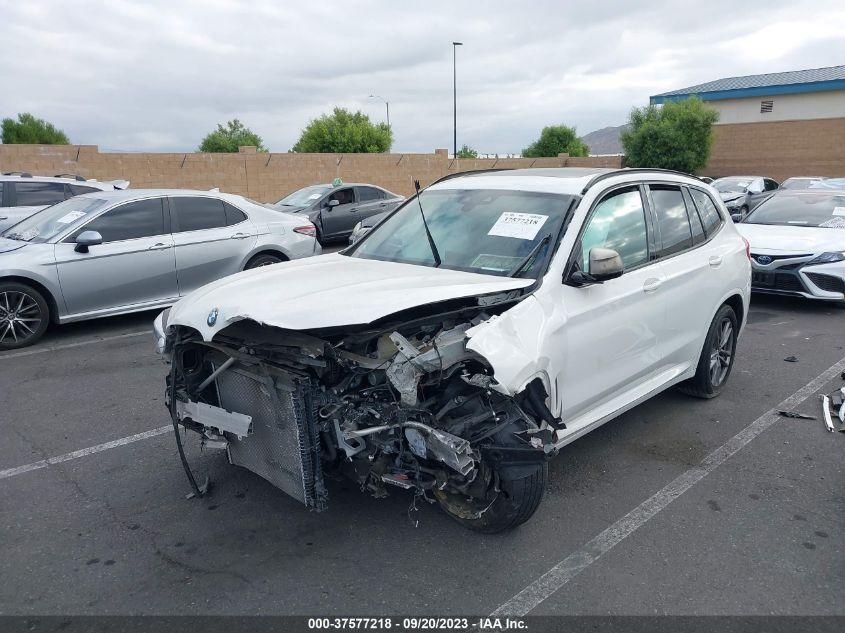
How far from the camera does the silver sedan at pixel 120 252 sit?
704 centimetres

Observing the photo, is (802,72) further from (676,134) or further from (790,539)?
(790,539)

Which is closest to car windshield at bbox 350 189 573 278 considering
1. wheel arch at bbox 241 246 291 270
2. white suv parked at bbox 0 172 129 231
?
wheel arch at bbox 241 246 291 270

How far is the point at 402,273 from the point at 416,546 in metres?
1.49

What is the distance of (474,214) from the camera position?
4.30m

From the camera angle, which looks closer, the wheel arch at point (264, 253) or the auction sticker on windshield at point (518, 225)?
the auction sticker on windshield at point (518, 225)

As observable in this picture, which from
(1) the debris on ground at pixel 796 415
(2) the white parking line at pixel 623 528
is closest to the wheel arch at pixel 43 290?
(2) the white parking line at pixel 623 528

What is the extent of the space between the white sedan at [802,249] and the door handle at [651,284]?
196 inches

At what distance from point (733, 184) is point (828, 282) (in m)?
13.4

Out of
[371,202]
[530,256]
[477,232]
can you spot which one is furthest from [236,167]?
[530,256]

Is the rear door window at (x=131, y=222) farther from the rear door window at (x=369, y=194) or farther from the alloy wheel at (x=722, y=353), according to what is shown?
the rear door window at (x=369, y=194)

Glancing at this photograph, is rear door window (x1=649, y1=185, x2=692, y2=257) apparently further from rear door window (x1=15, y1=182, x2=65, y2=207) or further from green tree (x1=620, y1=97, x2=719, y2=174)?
green tree (x1=620, y1=97, x2=719, y2=174)

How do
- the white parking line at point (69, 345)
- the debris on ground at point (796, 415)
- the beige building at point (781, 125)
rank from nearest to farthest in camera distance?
the debris on ground at point (796, 415) < the white parking line at point (69, 345) < the beige building at point (781, 125)

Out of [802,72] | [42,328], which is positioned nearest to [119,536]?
[42,328]

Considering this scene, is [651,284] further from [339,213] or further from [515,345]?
[339,213]
